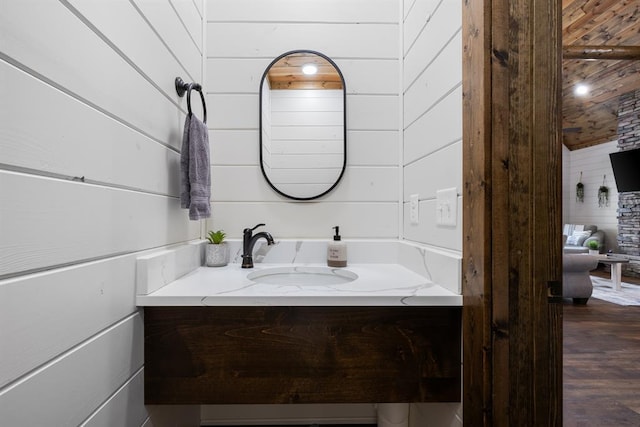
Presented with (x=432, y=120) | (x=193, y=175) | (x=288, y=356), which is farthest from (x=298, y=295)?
(x=432, y=120)

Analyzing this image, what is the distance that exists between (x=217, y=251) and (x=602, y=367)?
2804mm

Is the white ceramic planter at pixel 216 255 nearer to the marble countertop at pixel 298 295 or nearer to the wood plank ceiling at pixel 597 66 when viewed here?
the marble countertop at pixel 298 295

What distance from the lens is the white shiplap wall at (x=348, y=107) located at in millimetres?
1401

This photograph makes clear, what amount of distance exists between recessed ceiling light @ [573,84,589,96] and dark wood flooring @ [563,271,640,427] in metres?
3.54

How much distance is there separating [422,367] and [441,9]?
44.3 inches

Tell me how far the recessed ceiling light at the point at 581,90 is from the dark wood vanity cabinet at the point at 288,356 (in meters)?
6.08

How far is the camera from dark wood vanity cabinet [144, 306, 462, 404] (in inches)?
33.0

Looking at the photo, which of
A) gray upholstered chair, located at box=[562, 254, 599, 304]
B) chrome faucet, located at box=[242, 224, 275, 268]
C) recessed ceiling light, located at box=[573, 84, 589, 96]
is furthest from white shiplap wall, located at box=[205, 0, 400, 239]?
recessed ceiling light, located at box=[573, 84, 589, 96]

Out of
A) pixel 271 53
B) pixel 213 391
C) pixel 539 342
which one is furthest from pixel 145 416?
pixel 271 53

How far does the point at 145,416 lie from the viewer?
34.1 inches

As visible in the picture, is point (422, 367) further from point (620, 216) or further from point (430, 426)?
point (620, 216)

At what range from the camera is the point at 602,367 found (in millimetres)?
2154

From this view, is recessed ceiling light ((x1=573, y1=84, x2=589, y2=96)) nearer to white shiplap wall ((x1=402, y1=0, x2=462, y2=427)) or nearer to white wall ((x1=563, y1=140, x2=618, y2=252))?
white wall ((x1=563, y1=140, x2=618, y2=252))

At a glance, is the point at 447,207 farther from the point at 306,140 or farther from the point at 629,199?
the point at 629,199
